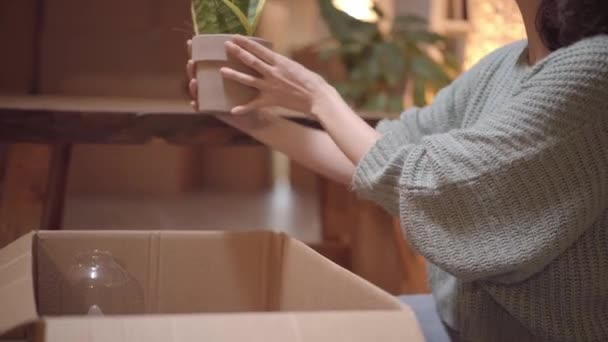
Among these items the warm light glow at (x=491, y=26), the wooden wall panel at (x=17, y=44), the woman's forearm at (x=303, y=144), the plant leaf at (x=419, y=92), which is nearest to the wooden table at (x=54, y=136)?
the woman's forearm at (x=303, y=144)

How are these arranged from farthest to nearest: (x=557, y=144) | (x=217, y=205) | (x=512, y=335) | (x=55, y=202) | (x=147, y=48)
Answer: (x=217, y=205)
(x=147, y=48)
(x=55, y=202)
(x=512, y=335)
(x=557, y=144)

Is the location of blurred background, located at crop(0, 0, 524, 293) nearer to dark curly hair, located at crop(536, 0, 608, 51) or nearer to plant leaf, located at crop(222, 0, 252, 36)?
plant leaf, located at crop(222, 0, 252, 36)

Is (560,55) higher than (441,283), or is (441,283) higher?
(560,55)

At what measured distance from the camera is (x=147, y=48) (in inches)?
89.4

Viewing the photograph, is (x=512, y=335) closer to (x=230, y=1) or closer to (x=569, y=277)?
(x=569, y=277)

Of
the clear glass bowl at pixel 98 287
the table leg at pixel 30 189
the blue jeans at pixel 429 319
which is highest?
the table leg at pixel 30 189

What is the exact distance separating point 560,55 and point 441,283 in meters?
0.37

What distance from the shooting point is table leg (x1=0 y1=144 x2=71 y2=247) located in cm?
131

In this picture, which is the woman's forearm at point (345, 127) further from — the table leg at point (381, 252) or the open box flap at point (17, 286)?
the table leg at point (381, 252)

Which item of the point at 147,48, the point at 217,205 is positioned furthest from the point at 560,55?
the point at 217,205

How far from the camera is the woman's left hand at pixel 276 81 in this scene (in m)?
0.97

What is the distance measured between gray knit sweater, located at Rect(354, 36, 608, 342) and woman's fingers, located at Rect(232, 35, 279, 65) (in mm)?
236

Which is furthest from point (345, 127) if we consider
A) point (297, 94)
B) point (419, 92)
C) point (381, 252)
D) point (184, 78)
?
point (419, 92)

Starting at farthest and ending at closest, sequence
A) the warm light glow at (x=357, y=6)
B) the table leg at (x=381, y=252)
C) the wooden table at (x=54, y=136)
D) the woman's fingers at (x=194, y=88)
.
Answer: the warm light glow at (x=357, y=6), the table leg at (x=381, y=252), the wooden table at (x=54, y=136), the woman's fingers at (x=194, y=88)
